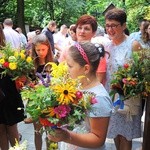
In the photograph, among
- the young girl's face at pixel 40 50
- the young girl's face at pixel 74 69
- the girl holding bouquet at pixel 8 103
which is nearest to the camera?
the young girl's face at pixel 74 69

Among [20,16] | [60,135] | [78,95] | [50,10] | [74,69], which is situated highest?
[50,10]

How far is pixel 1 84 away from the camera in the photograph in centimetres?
408

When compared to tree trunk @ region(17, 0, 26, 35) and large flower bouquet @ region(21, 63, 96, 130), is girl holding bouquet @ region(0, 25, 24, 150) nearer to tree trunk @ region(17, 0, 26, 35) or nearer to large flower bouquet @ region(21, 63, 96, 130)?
large flower bouquet @ region(21, 63, 96, 130)

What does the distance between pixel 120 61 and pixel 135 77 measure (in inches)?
17.1

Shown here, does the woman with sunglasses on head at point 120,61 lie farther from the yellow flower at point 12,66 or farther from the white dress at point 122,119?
the yellow flower at point 12,66

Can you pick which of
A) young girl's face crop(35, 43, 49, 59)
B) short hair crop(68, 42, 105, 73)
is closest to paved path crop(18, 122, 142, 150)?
young girl's face crop(35, 43, 49, 59)

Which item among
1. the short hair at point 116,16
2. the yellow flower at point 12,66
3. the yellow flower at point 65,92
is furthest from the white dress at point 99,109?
the short hair at point 116,16

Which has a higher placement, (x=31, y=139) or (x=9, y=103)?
(x=9, y=103)

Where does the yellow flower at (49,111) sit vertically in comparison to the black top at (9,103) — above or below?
above

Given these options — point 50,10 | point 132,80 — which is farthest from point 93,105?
point 50,10

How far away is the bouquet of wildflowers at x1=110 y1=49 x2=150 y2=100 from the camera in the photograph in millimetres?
3539

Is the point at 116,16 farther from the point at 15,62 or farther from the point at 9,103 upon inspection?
the point at 9,103

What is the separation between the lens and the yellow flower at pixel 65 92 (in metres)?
1.99

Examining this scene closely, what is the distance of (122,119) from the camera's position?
397 centimetres
